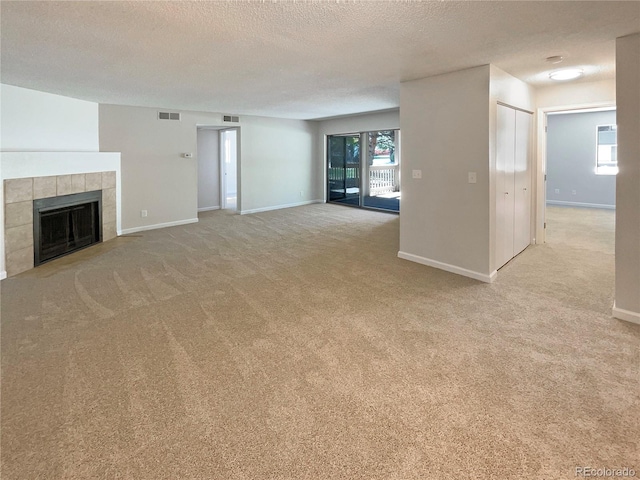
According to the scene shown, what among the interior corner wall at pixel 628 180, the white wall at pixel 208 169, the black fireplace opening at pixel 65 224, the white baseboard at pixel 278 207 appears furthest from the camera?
the white wall at pixel 208 169

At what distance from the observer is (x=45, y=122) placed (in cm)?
542

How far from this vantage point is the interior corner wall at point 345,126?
28.9 feet

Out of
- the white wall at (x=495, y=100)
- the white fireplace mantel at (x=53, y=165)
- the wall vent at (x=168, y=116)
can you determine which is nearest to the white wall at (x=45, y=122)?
the white fireplace mantel at (x=53, y=165)

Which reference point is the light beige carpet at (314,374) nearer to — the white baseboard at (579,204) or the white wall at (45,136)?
the white wall at (45,136)

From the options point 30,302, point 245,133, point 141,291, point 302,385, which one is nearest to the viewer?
point 302,385

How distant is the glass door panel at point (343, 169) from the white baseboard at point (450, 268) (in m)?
5.47

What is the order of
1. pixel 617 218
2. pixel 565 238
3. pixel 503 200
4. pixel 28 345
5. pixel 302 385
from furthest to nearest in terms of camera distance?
pixel 565 238 → pixel 503 200 → pixel 617 218 → pixel 28 345 → pixel 302 385

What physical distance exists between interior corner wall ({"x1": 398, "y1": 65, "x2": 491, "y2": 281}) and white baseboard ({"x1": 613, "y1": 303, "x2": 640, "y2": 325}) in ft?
4.01

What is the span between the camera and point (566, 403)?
2078mm

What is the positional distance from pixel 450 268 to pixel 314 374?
2827 millimetres

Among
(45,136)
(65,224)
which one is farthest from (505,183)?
(45,136)

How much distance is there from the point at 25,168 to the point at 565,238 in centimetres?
805

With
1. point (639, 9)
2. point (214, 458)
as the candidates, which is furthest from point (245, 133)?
point (214, 458)

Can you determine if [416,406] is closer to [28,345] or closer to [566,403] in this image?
[566,403]
